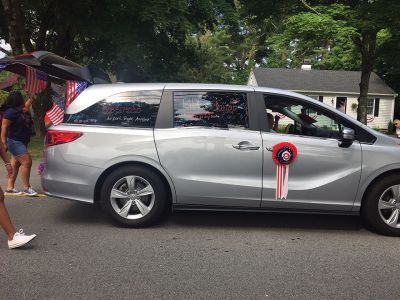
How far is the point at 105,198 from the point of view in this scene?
545 centimetres

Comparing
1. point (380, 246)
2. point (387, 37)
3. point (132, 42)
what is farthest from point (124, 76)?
point (380, 246)

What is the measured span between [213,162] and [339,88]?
3147 centimetres

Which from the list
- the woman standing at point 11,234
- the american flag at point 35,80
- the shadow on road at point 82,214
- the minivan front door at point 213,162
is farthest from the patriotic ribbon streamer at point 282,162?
the american flag at point 35,80

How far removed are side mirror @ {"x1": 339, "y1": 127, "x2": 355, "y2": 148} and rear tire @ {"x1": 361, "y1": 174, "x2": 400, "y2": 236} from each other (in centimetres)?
59

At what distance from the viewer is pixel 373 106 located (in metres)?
34.2

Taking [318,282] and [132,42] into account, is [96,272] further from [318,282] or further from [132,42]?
[132,42]

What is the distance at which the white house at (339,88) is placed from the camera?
34.1 metres

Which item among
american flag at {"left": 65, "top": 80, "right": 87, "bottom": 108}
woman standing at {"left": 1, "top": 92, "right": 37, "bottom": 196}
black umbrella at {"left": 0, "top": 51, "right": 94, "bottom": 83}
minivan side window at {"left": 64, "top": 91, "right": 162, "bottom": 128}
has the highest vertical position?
black umbrella at {"left": 0, "top": 51, "right": 94, "bottom": 83}

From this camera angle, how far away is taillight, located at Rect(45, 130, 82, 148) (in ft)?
18.1

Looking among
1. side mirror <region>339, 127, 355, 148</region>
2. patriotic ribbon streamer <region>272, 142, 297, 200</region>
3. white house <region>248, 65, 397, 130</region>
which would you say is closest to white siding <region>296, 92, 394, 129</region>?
white house <region>248, 65, 397, 130</region>

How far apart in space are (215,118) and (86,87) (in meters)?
1.86

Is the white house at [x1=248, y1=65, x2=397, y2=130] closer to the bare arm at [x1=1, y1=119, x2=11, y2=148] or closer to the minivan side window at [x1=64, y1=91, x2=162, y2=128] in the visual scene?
the bare arm at [x1=1, y1=119, x2=11, y2=148]

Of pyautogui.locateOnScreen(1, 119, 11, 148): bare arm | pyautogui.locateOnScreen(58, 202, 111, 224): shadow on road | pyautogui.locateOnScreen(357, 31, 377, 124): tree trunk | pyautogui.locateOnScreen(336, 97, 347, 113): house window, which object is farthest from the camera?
pyautogui.locateOnScreen(336, 97, 347, 113): house window

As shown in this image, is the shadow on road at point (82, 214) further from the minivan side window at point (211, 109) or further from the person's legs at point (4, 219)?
the minivan side window at point (211, 109)
